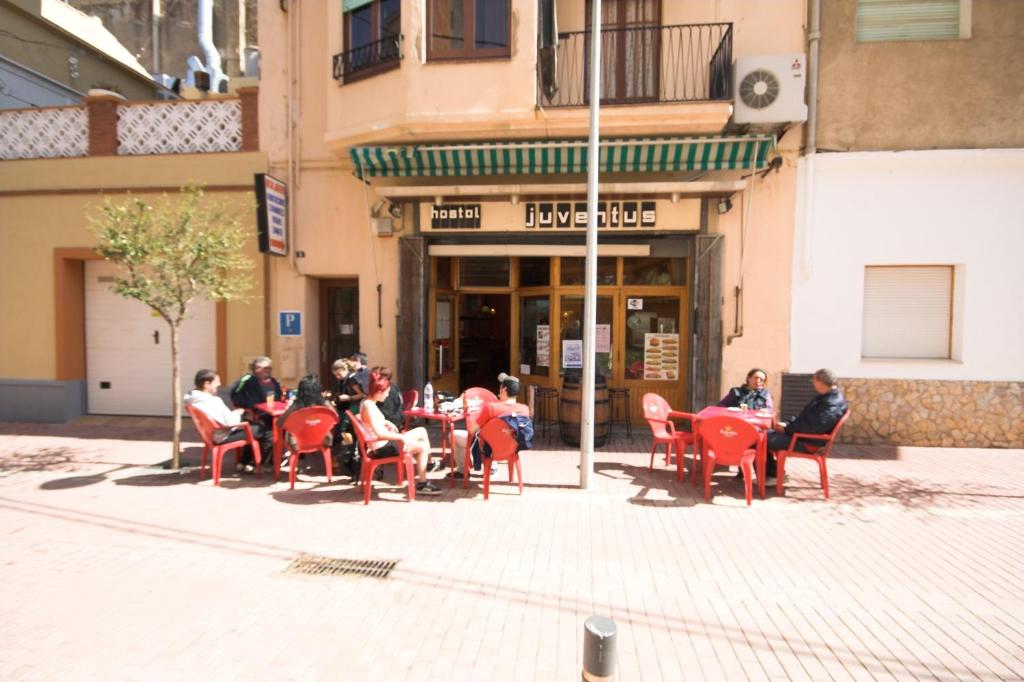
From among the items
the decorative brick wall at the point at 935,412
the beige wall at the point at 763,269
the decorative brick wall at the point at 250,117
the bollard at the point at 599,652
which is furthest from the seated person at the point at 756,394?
the decorative brick wall at the point at 250,117

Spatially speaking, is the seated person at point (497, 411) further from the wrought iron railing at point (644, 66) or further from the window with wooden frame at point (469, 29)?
the window with wooden frame at point (469, 29)

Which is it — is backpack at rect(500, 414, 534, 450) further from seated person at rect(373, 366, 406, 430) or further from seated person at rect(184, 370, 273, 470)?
seated person at rect(184, 370, 273, 470)

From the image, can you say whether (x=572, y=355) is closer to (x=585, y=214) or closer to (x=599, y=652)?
(x=585, y=214)

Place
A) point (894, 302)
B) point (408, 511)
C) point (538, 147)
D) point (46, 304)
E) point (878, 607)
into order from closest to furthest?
1. point (878, 607)
2. point (408, 511)
3. point (538, 147)
4. point (894, 302)
5. point (46, 304)

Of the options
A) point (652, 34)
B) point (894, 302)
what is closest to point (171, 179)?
point (652, 34)

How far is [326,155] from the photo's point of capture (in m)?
8.66

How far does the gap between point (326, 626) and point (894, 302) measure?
8658 mm

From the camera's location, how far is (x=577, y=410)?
722 cm

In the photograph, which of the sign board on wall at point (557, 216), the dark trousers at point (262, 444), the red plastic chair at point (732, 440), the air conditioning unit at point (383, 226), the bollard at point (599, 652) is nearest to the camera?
the bollard at point (599, 652)

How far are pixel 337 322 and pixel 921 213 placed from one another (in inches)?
368

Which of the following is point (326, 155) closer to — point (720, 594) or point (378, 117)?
point (378, 117)

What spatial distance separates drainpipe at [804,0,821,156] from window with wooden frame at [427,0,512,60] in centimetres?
439

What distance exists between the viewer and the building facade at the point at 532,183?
740 cm

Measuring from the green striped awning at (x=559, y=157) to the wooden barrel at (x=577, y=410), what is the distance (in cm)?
304
